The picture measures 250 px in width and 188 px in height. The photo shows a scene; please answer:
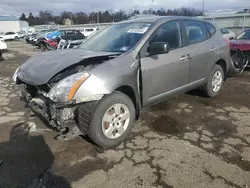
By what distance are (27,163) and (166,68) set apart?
8.01ft

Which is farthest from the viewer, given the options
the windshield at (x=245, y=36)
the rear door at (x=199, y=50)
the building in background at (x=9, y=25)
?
the building in background at (x=9, y=25)

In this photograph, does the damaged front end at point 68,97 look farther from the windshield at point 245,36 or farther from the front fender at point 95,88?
the windshield at point 245,36

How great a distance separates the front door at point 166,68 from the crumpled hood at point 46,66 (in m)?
0.61

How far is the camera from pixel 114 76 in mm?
3078

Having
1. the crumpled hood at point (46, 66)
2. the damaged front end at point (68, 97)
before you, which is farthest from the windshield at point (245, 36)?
the damaged front end at point (68, 97)

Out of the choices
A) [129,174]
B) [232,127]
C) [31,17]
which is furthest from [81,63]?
[31,17]

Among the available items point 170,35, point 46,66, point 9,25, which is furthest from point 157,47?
point 9,25

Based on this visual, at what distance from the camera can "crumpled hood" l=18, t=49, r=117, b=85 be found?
10.0 feet

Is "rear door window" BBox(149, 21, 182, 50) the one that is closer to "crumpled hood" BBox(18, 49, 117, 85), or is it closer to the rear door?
the rear door

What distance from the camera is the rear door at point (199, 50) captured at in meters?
4.34

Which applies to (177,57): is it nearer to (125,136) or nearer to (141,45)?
(141,45)

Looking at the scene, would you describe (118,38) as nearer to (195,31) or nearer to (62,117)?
(195,31)

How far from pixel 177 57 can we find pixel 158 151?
166 centimetres

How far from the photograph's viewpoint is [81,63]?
3.20 meters
